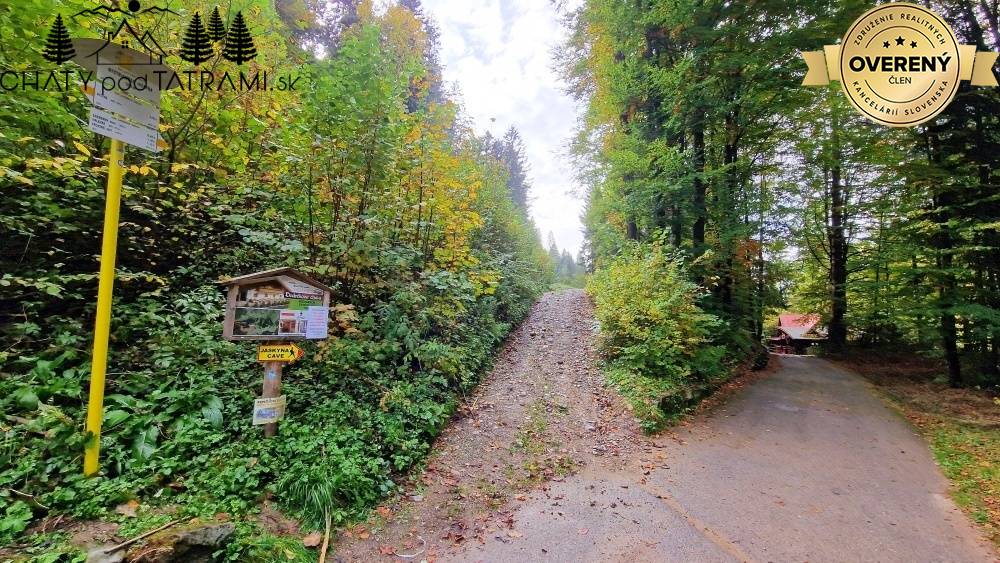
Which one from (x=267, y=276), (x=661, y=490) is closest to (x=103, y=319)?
(x=267, y=276)

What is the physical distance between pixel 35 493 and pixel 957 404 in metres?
14.4

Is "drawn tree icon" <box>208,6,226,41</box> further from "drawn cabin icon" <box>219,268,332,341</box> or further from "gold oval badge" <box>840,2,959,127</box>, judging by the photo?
"gold oval badge" <box>840,2,959,127</box>

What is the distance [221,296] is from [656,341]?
25.5ft

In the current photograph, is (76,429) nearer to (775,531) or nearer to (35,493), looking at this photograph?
(35,493)

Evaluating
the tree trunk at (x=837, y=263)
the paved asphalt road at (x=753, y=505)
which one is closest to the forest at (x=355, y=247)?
→ the paved asphalt road at (x=753, y=505)

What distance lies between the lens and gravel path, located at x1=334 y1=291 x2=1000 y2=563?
349 cm

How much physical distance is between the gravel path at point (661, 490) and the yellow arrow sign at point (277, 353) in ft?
6.04

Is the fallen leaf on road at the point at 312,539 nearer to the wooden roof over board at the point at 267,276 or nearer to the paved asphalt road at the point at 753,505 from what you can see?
the paved asphalt road at the point at 753,505

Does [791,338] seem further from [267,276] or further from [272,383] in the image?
[267,276]

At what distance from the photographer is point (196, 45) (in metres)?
4.67

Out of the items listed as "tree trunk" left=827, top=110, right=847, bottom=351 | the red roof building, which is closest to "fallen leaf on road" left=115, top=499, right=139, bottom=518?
"tree trunk" left=827, top=110, right=847, bottom=351

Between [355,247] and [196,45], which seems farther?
[355,247]

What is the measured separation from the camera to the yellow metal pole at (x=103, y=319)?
9.05 feet

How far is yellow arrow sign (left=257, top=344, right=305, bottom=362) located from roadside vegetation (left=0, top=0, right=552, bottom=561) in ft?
2.06
